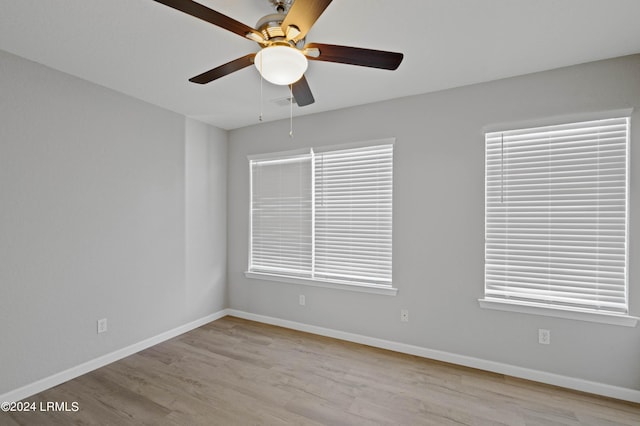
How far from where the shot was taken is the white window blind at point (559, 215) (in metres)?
2.25

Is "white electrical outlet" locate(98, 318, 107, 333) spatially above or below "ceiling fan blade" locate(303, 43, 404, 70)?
below

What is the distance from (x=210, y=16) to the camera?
4.20ft

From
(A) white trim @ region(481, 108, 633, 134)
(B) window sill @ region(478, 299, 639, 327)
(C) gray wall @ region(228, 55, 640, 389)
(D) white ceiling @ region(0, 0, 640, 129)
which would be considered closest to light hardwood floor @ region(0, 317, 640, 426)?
(C) gray wall @ region(228, 55, 640, 389)

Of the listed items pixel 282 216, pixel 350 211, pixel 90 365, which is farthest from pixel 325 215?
Result: pixel 90 365

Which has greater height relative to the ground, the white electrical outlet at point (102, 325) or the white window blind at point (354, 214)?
the white window blind at point (354, 214)

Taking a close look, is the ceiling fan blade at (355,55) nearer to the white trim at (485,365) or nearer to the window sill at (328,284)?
the window sill at (328,284)

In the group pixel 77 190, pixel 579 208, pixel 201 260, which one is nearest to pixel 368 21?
pixel 579 208

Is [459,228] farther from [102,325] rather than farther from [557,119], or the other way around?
[102,325]

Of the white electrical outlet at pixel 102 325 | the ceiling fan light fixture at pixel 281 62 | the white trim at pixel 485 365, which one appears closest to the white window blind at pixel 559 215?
the white trim at pixel 485 365

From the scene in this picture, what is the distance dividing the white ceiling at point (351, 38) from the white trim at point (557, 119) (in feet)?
1.35

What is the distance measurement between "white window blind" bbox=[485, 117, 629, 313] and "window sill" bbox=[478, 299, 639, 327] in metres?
0.05

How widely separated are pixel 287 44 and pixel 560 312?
2827mm

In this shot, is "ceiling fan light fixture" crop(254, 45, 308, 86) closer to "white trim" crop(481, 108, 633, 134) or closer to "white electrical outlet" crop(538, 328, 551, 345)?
"white trim" crop(481, 108, 633, 134)

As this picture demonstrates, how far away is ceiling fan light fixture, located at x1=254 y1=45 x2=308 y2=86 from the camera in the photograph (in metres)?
1.43
